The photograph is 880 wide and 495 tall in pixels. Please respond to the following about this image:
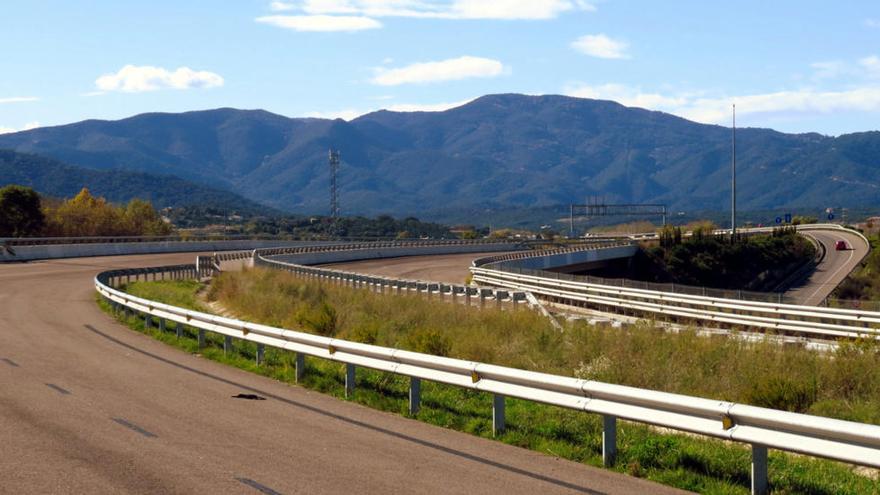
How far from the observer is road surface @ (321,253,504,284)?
177 ft

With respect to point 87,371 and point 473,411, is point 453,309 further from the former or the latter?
point 473,411

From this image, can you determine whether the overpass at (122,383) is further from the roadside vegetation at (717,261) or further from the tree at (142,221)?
the tree at (142,221)

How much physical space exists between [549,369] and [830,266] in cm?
6374

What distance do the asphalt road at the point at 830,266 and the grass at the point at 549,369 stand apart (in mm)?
28285

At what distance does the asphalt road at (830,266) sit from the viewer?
194 ft

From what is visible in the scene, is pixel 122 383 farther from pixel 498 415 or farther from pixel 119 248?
pixel 119 248

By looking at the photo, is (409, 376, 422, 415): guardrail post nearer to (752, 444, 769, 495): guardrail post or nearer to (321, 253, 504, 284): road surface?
(752, 444, 769, 495): guardrail post

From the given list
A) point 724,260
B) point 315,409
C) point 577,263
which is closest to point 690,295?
point 315,409

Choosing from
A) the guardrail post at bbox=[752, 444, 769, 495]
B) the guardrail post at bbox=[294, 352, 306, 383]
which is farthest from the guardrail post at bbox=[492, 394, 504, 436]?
the guardrail post at bbox=[294, 352, 306, 383]

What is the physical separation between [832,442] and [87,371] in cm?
1148

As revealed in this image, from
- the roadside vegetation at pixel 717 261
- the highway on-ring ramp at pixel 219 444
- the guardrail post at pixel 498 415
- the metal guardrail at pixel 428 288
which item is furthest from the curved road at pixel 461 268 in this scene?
the guardrail post at pixel 498 415

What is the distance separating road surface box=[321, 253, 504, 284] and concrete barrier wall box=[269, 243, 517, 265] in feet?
3.86

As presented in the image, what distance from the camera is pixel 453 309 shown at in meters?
25.7

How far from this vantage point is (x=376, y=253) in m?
73.6
